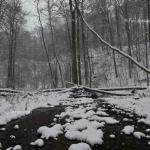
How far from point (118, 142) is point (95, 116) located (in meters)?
1.62

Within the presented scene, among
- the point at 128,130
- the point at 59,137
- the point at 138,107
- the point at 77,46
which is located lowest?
the point at 59,137

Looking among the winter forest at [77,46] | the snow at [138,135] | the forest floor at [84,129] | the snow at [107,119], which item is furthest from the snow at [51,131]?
the winter forest at [77,46]

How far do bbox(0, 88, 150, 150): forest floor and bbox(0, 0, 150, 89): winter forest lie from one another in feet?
30.2

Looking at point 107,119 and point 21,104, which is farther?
point 21,104

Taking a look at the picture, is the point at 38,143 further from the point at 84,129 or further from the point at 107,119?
the point at 107,119

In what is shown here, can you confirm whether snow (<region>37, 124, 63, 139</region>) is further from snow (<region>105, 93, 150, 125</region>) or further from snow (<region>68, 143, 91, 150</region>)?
snow (<region>105, 93, 150, 125</region>)

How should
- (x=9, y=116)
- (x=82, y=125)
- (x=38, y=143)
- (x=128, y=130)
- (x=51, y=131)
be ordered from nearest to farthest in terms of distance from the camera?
(x=38, y=143) < (x=128, y=130) < (x=51, y=131) < (x=82, y=125) < (x=9, y=116)

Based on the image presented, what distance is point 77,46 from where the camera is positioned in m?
18.2

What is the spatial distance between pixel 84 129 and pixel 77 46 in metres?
13.5

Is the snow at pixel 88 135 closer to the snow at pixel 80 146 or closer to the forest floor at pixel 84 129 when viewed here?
the forest floor at pixel 84 129

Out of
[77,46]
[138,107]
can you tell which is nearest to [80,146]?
[138,107]

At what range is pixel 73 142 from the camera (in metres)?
4.64

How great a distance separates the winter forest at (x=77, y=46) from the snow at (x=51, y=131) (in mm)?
10195

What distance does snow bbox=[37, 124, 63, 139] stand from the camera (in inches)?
198
